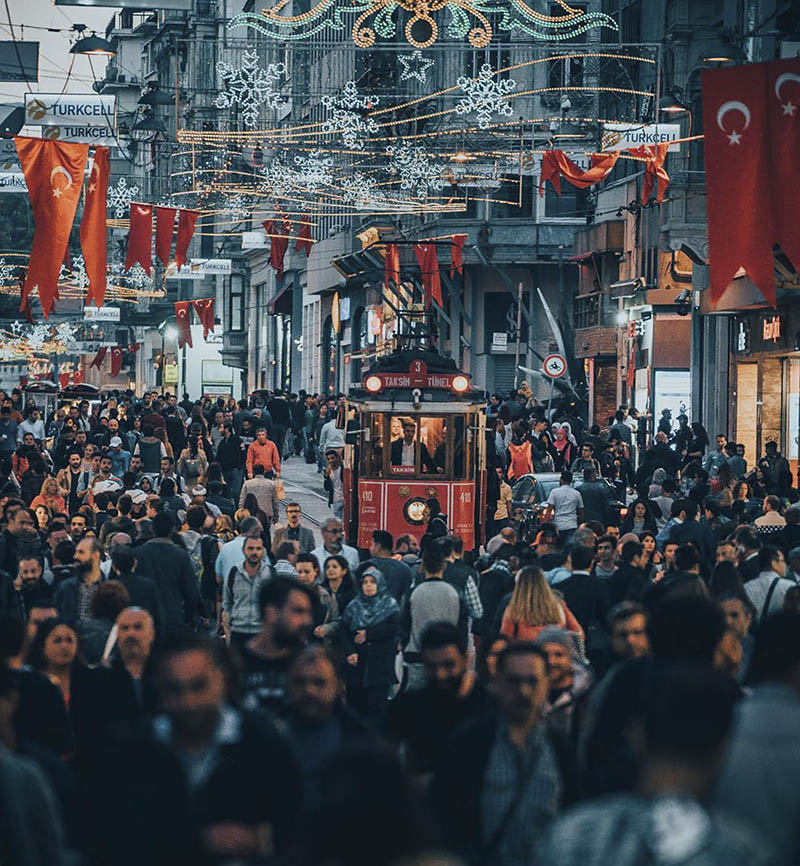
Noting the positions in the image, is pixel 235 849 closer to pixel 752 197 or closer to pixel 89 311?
pixel 752 197

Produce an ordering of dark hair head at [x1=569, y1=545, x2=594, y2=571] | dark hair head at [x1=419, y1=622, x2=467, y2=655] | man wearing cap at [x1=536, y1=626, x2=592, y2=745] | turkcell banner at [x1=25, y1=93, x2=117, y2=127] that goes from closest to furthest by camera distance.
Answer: dark hair head at [x1=419, y1=622, x2=467, y2=655]
man wearing cap at [x1=536, y1=626, x2=592, y2=745]
dark hair head at [x1=569, y1=545, x2=594, y2=571]
turkcell banner at [x1=25, y1=93, x2=117, y2=127]

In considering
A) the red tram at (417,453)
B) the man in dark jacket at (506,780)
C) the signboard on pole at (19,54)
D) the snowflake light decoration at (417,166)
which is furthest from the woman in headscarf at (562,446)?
the man in dark jacket at (506,780)

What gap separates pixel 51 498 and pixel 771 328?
18.9 m

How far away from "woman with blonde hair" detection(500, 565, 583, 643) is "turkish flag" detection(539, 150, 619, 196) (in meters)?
21.0

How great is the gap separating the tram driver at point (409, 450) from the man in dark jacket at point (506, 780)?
18.3m

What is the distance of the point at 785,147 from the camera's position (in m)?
20.0

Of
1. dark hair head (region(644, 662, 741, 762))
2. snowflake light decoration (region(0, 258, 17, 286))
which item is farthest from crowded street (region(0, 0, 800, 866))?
snowflake light decoration (region(0, 258, 17, 286))

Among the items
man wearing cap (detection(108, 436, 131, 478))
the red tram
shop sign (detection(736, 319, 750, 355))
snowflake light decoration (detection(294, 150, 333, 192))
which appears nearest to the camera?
the red tram

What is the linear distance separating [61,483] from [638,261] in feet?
80.9

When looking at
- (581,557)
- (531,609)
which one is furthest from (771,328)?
(531,609)

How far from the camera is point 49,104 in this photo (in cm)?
2862

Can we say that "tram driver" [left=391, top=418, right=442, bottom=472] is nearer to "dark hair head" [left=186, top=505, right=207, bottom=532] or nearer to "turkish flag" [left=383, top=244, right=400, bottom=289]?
"dark hair head" [left=186, top=505, right=207, bottom=532]

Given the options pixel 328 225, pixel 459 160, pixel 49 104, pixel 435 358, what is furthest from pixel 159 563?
pixel 328 225

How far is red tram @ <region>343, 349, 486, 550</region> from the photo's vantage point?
82.0 feet
